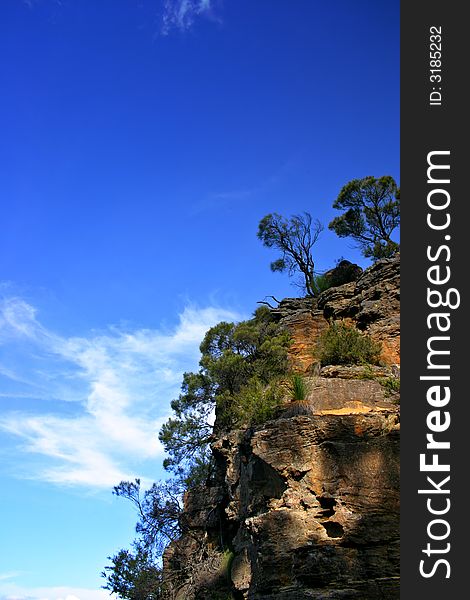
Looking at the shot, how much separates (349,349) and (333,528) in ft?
24.1

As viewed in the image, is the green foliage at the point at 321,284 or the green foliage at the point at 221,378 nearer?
the green foliage at the point at 221,378

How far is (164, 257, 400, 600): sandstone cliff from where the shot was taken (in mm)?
10125

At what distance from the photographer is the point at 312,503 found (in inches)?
437

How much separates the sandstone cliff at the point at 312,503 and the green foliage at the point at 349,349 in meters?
0.51

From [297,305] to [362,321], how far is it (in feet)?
11.2

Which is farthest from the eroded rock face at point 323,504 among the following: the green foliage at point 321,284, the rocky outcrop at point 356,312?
the green foliage at point 321,284

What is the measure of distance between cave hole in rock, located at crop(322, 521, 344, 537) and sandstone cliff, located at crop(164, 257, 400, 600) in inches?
0.7

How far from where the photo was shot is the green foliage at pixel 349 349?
17.0m

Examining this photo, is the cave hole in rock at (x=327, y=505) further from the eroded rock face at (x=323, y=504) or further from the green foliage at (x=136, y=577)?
the green foliage at (x=136, y=577)

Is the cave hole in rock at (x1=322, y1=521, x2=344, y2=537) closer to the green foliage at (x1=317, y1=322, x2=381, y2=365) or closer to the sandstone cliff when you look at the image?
the sandstone cliff

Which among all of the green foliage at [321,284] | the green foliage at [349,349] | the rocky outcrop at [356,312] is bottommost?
the green foliage at [349,349]

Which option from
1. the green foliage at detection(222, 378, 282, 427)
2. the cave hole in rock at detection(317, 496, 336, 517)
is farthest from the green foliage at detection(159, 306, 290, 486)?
the cave hole in rock at detection(317, 496, 336, 517)

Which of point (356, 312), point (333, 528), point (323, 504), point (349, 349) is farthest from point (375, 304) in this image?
point (333, 528)

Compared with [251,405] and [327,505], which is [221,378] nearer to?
[251,405]
